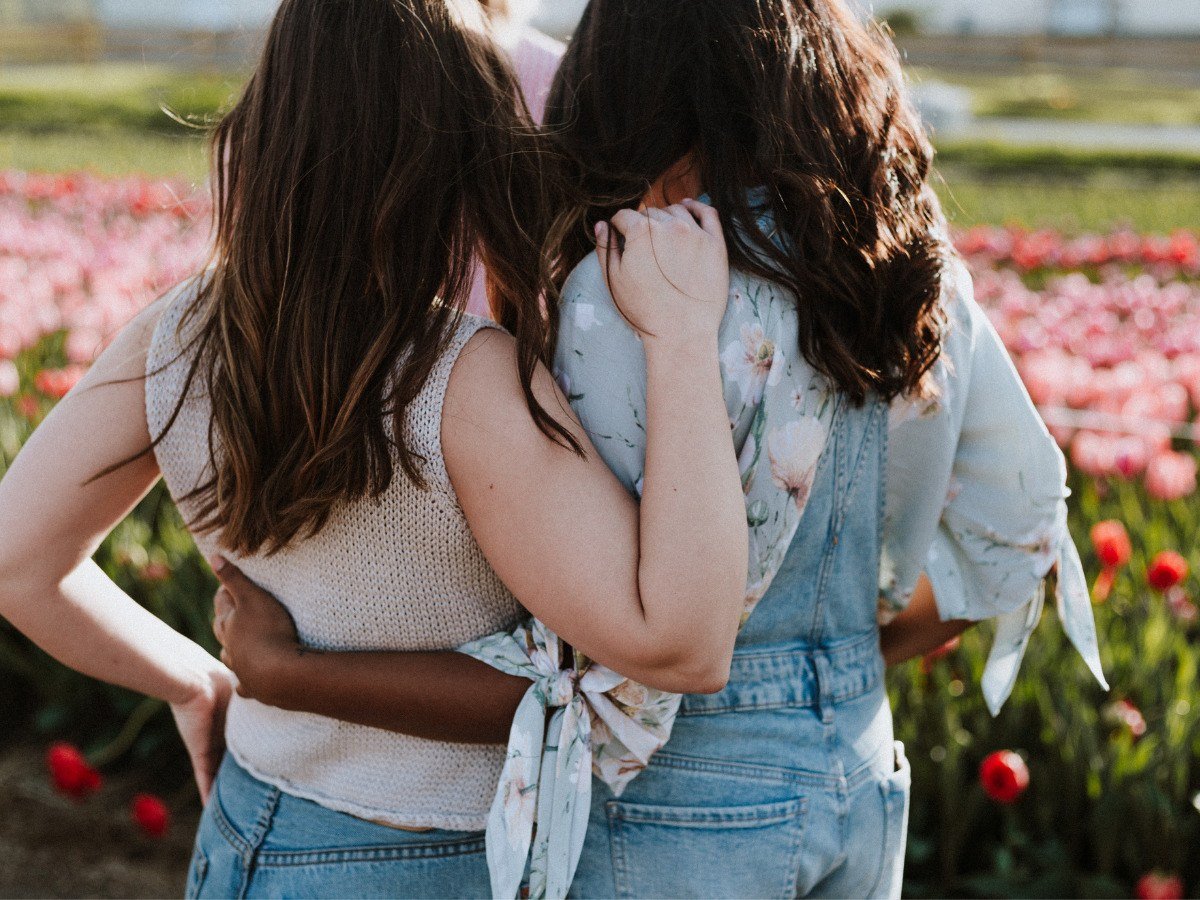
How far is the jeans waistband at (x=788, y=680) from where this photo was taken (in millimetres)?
1163

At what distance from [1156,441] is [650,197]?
7.35 ft

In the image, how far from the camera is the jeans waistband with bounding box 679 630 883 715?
1163 millimetres

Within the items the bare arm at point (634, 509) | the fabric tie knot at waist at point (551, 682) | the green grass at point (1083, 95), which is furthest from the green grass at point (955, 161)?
the green grass at point (1083, 95)

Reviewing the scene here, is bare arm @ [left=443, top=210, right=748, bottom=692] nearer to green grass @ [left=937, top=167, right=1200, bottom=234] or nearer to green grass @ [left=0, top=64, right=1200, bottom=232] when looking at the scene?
green grass @ [left=0, top=64, right=1200, bottom=232]

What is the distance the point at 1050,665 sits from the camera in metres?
2.31

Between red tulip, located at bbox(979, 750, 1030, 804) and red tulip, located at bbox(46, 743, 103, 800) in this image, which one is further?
red tulip, located at bbox(46, 743, 103, 800)

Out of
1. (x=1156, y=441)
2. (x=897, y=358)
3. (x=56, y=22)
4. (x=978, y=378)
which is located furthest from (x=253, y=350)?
(x=56, y=22)

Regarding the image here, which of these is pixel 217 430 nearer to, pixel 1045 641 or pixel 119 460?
pixel 119 460

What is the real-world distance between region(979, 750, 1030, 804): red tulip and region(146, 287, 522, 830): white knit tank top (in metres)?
1.13

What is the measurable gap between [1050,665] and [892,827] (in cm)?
122

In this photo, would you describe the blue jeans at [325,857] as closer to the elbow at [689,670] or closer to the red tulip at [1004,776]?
the elbow at [689,670]

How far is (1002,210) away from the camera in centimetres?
927

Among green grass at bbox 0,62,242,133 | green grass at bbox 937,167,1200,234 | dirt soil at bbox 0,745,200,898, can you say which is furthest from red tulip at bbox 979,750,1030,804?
green grass at bbox 0,62,242,133

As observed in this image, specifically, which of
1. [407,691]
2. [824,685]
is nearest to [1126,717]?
[824,685]
